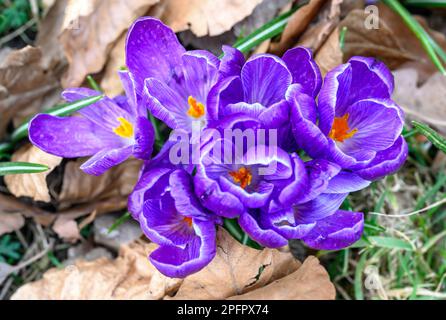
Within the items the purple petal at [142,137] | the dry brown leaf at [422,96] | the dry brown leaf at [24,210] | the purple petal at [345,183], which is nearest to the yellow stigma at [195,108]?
the purple petal at [142,137]

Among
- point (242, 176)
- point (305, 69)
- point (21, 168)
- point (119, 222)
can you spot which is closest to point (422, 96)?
point (305, 69)

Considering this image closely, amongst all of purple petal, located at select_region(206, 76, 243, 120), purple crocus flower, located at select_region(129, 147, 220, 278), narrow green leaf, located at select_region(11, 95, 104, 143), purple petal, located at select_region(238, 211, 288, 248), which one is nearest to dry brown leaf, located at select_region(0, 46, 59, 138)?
narrow green leaf, located at select_region(11, 95, 104, 143)

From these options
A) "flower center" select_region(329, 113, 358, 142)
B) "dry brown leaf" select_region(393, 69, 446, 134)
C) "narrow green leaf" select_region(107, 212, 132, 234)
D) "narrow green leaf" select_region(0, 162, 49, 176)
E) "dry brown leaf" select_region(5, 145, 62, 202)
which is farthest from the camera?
"dry brown leaf" select_region(393, 69, 446, 134)

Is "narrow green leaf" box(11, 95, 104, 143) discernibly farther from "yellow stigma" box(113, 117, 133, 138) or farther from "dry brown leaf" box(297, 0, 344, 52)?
"dry brown leaf" box(297, 0, 344, 52)

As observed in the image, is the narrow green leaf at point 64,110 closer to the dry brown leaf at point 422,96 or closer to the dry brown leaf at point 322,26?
the dry brown leaf at point 322,26
